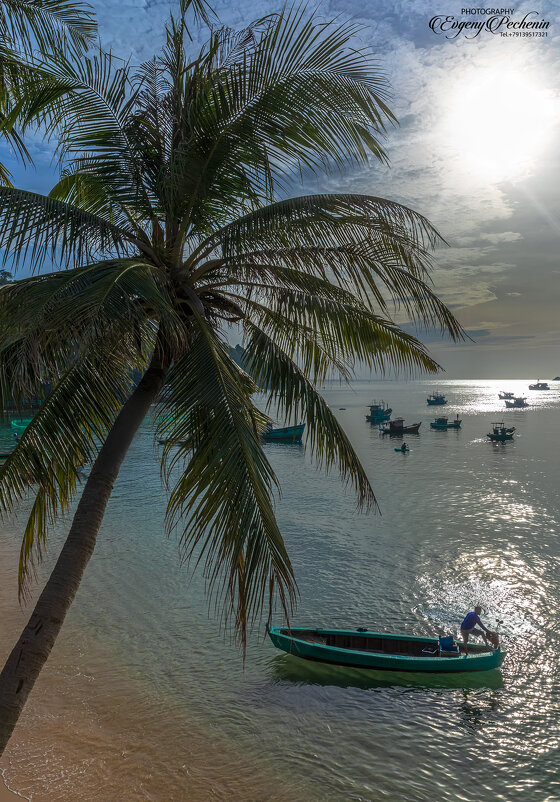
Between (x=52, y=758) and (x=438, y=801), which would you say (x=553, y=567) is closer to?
(x=438, y=801)

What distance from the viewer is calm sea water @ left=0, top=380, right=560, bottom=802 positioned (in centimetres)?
1011

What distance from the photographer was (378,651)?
14.0 meters

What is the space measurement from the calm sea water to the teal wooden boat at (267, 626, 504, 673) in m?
0.48

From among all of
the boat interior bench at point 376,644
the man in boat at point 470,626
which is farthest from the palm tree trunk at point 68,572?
the man in boat at point 470,626

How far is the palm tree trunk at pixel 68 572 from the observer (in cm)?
425

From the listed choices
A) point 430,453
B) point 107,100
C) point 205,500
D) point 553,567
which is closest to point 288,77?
point 107,100

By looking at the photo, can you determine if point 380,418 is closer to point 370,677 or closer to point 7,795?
point 370,677

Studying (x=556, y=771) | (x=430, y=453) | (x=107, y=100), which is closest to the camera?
(x=107, y=100)

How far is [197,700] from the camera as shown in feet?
41.1

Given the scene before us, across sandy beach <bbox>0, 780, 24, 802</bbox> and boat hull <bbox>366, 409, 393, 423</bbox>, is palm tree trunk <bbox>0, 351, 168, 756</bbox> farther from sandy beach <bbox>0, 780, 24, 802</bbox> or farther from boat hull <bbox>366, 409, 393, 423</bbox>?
boat hull <bbox>366, 409, 393, 423</bbox>

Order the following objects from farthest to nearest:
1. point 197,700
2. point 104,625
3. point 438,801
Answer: point 104,625 < point 197,700 < point 438,801

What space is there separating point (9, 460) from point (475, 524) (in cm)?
2841

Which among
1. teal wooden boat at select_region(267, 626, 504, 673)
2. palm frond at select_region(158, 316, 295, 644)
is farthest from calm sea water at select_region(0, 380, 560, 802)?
palm frond at select_region(158, 316, 295, 644)

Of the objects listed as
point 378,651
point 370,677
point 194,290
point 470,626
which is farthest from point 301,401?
point 470,626
